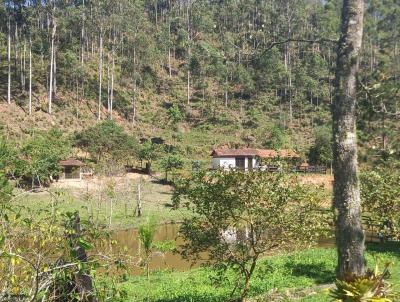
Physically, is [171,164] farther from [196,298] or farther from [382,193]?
[196,298]

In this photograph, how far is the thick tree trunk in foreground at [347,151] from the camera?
582 centimetres

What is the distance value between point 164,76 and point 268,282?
63.4m

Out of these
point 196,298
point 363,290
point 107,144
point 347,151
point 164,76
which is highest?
point 164,76

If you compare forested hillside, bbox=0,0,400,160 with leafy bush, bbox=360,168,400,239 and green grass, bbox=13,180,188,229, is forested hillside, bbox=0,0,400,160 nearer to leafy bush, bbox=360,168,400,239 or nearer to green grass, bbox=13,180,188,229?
green grass, bbox=13,180,188,229

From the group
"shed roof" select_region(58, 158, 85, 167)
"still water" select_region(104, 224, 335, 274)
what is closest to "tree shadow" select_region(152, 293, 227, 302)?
"still water" select_region(104, 224, 335, 274)

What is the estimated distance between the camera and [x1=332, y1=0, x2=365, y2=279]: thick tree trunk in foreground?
582cm

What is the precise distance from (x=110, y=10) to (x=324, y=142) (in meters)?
37.7

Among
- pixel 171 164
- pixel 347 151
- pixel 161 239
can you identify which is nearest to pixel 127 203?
pixel 171 164

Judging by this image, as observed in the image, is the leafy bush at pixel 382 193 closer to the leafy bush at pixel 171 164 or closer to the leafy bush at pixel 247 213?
the leafy bush at pixel 247 213

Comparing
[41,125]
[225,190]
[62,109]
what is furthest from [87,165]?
[225,190]

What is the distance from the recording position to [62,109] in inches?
2147

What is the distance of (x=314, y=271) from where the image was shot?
46.8ft

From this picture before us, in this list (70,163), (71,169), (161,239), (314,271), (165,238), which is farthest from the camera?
(71,169)

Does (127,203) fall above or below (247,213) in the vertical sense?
below
